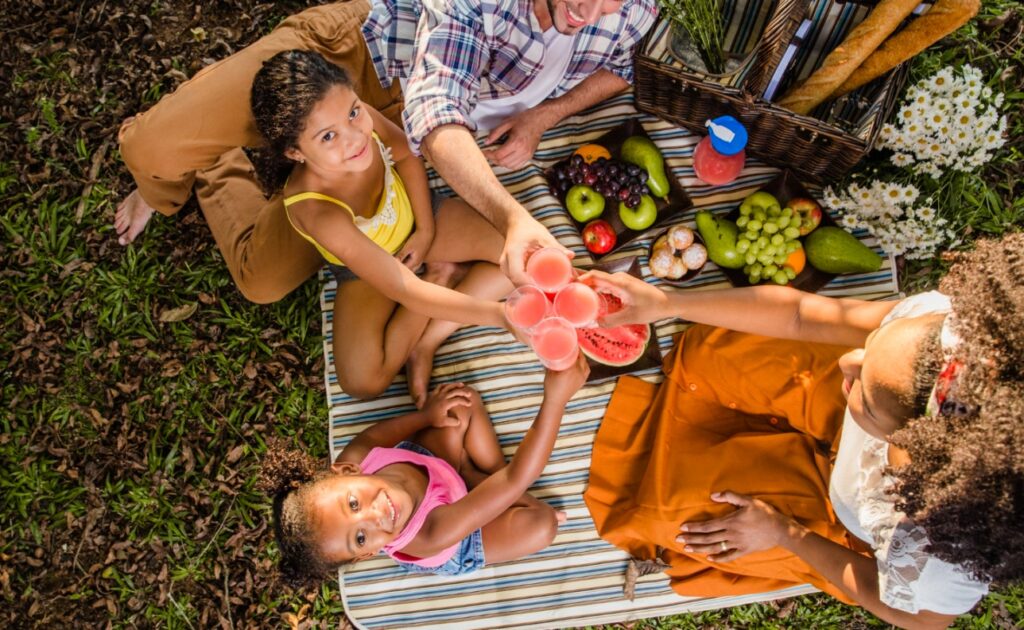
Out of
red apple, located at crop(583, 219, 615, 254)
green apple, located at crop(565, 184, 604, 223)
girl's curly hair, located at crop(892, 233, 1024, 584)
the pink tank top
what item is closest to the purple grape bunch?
green apple, located at crop(565, 184, 604, 223)

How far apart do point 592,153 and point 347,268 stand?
1.25m

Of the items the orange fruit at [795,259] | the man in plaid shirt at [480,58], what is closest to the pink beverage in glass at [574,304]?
the man in plaid shirt at [480,58]

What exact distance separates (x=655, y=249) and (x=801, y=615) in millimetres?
1841

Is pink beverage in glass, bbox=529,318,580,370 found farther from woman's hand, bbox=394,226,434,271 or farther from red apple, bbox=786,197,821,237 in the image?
red apple, bbox=786,197,821,237

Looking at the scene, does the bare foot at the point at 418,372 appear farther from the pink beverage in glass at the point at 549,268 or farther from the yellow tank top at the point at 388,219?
the pink beverage in glass at the point at 549,268

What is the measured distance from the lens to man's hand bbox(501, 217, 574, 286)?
7.66 ft

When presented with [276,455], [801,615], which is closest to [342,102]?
[276,455]

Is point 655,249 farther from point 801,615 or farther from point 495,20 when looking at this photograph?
point 801,615

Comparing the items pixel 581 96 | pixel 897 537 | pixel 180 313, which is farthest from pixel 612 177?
pixel 180 313

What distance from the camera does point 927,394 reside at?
169 centimetres

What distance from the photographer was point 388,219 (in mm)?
2959

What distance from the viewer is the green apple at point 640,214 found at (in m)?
3.21

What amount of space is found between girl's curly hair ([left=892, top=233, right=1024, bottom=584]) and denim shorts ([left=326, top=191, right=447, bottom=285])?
7.13 ft

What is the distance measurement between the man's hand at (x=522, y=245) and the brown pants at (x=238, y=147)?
1201 mm
